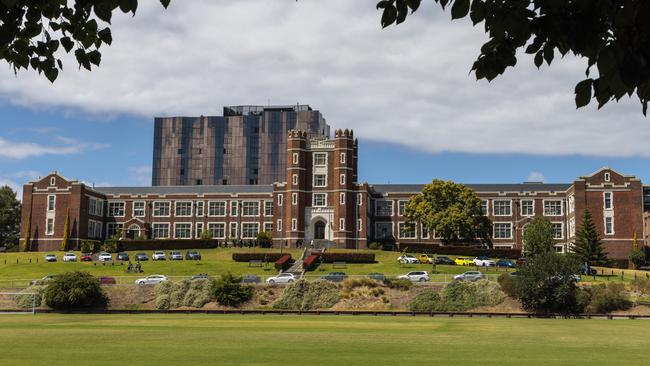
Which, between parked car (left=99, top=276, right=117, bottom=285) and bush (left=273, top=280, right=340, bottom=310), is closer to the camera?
bush (left=273, top=280, right=340, bottom=310)

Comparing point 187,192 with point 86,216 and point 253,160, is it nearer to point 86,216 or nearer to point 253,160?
point 86,216

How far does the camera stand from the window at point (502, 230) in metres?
116

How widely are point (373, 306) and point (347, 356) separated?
35.2 metres

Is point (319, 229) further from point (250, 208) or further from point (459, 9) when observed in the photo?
point (459, 9)

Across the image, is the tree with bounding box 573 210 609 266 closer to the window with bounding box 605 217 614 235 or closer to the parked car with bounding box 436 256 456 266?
the window with bounding box 605 217 614 235

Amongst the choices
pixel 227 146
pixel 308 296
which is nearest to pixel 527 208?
pixel 308 296

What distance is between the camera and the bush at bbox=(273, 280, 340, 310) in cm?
6062

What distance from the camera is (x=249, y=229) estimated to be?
120 metres

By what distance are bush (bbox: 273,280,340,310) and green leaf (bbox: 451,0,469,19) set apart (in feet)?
179

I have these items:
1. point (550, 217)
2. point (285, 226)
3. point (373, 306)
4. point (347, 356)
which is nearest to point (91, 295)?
point (373, 306)

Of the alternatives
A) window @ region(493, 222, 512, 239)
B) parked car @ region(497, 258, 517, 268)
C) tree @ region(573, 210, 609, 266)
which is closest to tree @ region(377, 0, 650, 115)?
parked car @ region(497, 258, 517, 268)

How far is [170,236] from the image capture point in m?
121

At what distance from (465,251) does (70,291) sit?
57275 mm

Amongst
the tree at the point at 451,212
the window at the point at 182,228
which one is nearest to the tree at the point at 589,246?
the tree at the point at 451,212
